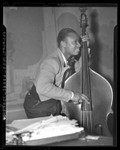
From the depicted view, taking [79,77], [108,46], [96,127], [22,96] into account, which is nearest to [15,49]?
[22,96]

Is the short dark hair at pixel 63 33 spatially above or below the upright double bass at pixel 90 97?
above

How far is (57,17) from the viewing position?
6.22 feet

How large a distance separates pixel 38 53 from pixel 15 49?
159 mm

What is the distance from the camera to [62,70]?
6.26ft

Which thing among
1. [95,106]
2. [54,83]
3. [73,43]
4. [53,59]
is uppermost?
[73,43]

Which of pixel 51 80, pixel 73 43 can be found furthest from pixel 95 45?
pixel 51 80

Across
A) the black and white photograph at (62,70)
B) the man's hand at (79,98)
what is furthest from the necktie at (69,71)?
the man's hand at (79,98)

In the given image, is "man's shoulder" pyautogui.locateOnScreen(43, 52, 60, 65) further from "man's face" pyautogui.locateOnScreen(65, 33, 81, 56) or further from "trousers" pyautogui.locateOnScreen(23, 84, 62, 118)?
"trousers" pyautogui.locateOnScreen(23, 84, 62, 118)

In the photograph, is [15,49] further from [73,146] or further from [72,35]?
[73,146]

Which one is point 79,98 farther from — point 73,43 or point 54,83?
point 73,43

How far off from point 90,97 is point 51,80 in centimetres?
29

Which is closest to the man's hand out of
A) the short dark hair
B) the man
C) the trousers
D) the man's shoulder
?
the man

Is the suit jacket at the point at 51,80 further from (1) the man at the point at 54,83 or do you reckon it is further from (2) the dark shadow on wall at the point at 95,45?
(2) the dark shadow on wall at the point at 95,45

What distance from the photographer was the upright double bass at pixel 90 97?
6.23 ft
